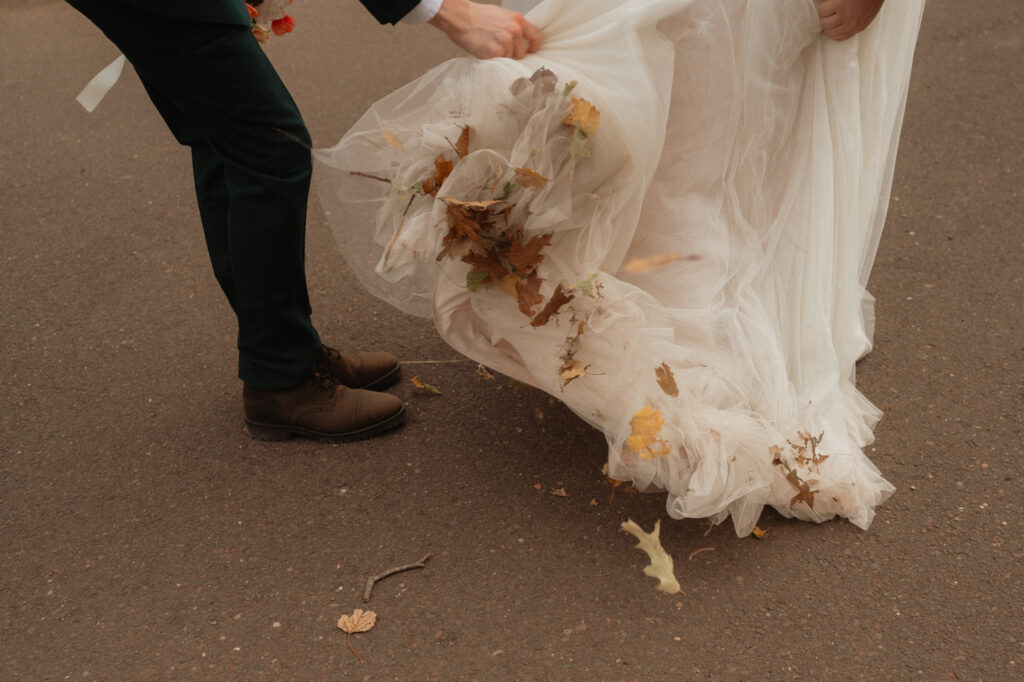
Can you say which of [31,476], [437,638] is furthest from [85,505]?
[437,638]

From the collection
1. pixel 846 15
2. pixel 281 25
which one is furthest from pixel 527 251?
pixel 281 25

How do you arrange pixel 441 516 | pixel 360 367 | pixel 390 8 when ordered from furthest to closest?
pixel 360 367 < pixel 441 516 < pixel 390 8

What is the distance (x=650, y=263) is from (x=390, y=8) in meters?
0.88

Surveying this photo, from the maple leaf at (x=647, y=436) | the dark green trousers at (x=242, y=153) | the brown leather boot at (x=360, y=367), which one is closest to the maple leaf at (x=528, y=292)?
the maple leaf at (x=647, y=436)

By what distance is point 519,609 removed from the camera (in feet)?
6.92

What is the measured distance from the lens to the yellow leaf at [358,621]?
81.5 inches

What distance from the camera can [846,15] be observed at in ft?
7.22

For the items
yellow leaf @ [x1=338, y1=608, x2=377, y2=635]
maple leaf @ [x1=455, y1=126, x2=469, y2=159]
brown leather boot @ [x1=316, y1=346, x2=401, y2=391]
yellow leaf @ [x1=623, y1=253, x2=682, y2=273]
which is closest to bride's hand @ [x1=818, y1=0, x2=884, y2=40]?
yellow leaf @ [x1=623, y1=253, x2=682, y2=273]

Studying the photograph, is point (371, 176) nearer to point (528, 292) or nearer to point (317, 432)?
point (528, 292)

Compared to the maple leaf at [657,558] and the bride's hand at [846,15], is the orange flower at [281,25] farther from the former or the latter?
the maple leaf at [657,558]

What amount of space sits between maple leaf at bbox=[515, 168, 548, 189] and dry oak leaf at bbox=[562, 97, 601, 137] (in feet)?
0.41

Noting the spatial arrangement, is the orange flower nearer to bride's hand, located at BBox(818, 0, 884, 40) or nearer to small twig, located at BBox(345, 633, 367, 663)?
bride's hand, located at BBox(818, 0, 884, 40)

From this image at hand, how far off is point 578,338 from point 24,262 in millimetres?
2436

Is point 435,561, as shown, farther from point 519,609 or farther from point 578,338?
point 578,338
